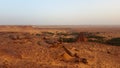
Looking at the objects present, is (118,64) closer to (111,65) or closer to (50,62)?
(111,65)

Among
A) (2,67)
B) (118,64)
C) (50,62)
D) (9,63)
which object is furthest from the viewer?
(118,64)

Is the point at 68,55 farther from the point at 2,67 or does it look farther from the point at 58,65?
the point at 2,67

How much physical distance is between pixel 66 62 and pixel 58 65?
894mm

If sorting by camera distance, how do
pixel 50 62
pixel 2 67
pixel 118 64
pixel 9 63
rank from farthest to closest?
pixel 118 64 → pixel 50 62 → pixel 9 63 → pixel 2 67

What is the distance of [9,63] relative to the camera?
42.5ft

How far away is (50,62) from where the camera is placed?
13898 millimetres

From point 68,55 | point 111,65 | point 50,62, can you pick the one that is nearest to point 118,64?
point 111,65

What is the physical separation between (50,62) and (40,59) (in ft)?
2.60

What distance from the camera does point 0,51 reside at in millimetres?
14664

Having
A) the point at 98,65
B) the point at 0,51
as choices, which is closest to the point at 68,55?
the point at 98,65

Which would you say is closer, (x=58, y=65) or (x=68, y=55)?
(x=58, y=65)

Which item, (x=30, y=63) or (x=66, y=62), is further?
(x=66, y=62)

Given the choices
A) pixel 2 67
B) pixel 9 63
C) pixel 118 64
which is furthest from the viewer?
pixel 118 64

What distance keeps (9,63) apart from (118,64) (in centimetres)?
665
